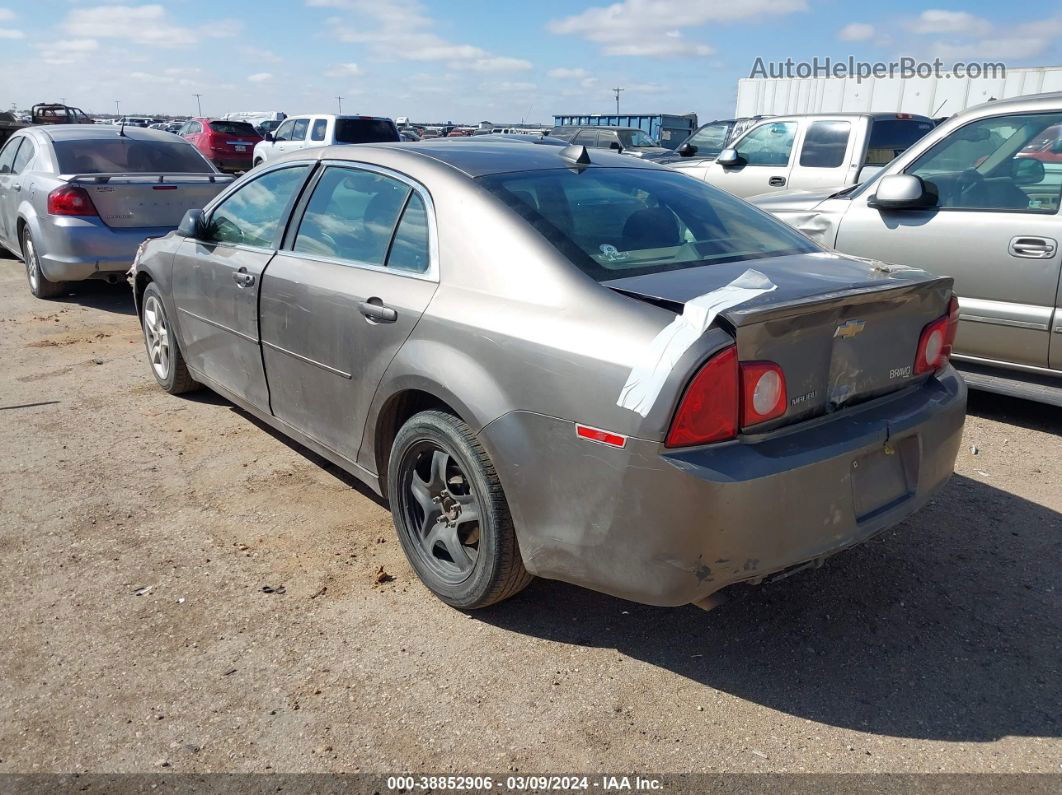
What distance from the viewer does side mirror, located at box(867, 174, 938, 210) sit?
16.3ft

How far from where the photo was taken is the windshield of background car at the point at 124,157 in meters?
8.34

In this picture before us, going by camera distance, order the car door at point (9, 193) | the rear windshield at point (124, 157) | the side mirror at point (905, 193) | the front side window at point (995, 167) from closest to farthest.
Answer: the front side window at point (995, 167)
the side mirror at point (905, 193)
the rear windshield at point (124, 157)
the car door at point (9, 193)

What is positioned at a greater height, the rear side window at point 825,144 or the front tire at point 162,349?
the rear side window at point 825,144

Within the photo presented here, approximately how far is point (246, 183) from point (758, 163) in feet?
26.0

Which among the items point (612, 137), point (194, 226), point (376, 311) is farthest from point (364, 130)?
point (376, 311)

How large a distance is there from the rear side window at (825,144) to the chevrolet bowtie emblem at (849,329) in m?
8.12

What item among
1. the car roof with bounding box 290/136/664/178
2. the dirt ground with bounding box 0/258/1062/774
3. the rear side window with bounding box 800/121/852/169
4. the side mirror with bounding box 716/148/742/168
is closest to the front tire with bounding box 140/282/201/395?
the dirt ground with bounding box 0/258/1062/774

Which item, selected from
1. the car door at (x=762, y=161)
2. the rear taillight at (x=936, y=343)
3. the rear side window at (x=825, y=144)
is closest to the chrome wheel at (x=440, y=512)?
the rear taillight at (x=936, y=343)

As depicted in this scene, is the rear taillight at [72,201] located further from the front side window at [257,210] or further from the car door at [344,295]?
the car door at [344,295]

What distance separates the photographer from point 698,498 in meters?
2.35

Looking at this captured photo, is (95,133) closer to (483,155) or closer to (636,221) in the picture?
(483,155)

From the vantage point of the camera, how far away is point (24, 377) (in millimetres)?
6074

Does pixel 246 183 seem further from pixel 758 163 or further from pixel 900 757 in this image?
pixel 758 163

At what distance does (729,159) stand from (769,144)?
599mm
